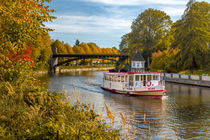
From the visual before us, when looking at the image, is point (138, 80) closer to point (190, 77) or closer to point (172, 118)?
point (172, 118)

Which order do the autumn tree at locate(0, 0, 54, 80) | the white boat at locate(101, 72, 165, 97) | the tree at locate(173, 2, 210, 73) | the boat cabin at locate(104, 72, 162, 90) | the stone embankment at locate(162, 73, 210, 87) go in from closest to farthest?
the autumn tree at locate(0, 0, 54, 80) → the white boat at locate(101, 72, 165, 97) → the boat cabin at locate(104, 72, 162, 90) → the stone embankment at locate(162, 73, 210, 87) → the tree at locate(173, 2, 210, 73)

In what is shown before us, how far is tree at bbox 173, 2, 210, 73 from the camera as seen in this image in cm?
4744

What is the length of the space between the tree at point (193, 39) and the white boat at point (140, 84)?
55.9 feet

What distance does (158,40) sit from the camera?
75.8 m

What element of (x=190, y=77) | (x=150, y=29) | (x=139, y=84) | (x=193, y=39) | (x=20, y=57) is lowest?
(x=139, y=84)

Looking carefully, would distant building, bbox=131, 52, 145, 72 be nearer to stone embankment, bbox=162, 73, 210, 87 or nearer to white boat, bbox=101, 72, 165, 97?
stone embankment, bbox=162, 73, 210, 87

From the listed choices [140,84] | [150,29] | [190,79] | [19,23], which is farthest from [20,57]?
[150,29]

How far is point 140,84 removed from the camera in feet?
108

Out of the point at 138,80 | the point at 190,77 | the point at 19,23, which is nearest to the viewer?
the point at 19,23

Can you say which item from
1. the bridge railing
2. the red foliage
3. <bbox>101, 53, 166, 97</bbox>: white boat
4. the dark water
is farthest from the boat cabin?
the red foliage

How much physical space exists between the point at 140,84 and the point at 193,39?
19929 millimetres

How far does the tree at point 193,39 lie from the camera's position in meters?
47.4

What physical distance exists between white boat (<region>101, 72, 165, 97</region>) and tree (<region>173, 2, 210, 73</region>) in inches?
670

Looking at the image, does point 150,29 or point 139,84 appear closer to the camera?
point 139,84
